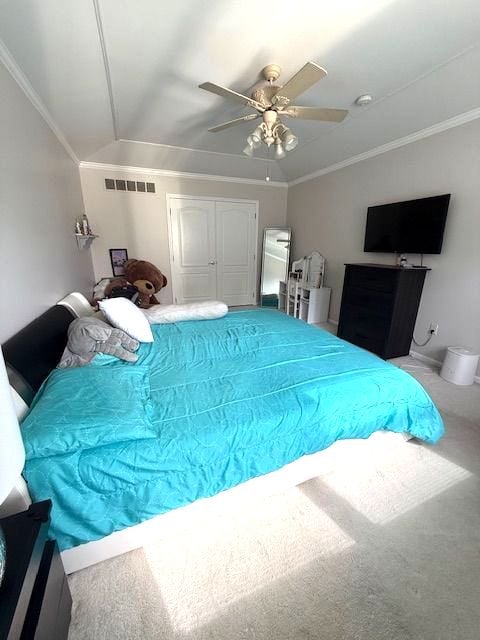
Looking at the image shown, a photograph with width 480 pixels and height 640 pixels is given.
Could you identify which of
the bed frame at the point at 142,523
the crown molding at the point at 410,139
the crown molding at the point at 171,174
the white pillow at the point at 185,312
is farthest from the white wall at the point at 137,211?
the bed frame at the point at 142,523

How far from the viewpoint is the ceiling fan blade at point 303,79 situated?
1489mm

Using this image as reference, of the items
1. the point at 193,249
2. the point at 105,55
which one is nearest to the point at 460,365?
the point at 105,55

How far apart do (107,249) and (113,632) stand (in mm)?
4374

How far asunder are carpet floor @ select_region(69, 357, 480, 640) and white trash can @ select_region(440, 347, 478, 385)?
1.28 metres

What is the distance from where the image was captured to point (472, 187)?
94.8 inches

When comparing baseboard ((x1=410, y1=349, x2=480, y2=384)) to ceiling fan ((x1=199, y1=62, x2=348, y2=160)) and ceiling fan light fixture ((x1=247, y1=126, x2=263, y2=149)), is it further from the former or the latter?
ceiling fan light fixture ((x1=247, y1=126, x2=263, y2=149))

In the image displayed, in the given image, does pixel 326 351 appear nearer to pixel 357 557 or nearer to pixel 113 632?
pixel 357 557

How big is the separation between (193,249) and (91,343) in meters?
3.54

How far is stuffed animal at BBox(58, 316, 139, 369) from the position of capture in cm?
147

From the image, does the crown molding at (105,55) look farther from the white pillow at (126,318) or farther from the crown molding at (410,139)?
the crown molding at (410,139)

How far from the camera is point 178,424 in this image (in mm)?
1113

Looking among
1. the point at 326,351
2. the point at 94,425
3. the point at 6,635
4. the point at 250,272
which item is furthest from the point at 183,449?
the point at 250,272

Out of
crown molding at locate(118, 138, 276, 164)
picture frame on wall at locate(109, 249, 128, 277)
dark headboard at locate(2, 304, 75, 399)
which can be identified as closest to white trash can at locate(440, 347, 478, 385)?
dark headboard at locate(2, 304, 75, 399)

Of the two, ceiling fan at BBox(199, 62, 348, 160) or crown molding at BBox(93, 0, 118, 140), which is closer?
crown molding at BBox(93, 0, 118, 140)
